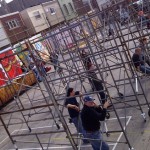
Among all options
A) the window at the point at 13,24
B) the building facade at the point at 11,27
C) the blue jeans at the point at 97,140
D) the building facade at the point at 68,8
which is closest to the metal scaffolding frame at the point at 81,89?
the blue jeans at the point at 97,140

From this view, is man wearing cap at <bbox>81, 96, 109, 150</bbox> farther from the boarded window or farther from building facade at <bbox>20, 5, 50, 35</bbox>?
the boarded window

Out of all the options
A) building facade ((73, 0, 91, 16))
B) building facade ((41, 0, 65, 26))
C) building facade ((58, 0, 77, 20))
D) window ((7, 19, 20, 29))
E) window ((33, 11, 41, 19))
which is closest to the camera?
window ((7, 19, 20, 29))

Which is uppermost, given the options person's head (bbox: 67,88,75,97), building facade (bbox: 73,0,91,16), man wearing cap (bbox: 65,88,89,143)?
building facade (bbox: 73,0,91,16)

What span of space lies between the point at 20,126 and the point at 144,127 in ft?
24.5

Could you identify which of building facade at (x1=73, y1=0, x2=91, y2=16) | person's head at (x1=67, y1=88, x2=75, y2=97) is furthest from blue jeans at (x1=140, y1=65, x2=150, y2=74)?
building facade at (x1=73, y1=0, x2=91, y2=16)

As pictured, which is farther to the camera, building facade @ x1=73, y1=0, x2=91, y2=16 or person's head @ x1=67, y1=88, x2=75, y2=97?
building facade @ x1=73, y1=0, x2=91, y2=16

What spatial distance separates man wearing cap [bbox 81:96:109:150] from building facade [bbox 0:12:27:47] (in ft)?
77.8

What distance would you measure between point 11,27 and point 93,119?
2736 centimetres

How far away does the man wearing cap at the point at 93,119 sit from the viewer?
7957 millimetres

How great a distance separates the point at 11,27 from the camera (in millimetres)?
33344

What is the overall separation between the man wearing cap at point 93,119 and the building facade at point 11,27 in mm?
23707

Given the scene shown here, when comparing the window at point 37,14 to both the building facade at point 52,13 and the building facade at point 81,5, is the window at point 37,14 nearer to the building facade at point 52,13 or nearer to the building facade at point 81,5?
the building facade at point 52,13

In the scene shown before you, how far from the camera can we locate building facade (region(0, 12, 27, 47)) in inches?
1209

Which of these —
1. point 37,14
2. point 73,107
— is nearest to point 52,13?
point 37,14
